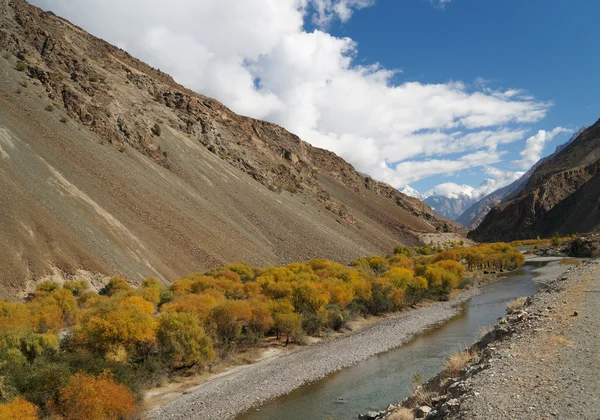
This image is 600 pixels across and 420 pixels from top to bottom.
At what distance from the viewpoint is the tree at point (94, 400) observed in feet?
49.6

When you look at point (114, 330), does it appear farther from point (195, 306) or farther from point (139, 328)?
point (195, 306)

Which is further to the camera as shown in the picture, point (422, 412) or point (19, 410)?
point (19, 410)

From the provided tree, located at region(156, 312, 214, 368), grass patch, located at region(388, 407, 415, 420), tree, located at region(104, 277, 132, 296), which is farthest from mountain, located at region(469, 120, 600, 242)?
grass patch, located at region(388, 407, 415, 420)

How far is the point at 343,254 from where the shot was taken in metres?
68.5

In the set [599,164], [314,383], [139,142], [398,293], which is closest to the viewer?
[314,383]

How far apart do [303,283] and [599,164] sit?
5238 inches

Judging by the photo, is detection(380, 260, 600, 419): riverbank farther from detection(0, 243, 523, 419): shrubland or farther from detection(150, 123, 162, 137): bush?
detection(150, 123, 162, 137): bush

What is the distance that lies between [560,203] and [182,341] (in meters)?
140

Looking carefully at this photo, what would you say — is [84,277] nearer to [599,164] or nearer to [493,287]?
[493,287]

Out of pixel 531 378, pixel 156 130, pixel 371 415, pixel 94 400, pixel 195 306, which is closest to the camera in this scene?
pixel 531 378

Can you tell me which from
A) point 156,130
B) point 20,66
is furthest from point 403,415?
Answer: point 156,130

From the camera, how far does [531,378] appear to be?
10.7m

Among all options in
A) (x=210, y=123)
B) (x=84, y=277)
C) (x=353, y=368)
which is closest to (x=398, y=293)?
(x=353, y=368)

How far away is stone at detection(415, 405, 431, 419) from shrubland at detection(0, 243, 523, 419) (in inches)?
454
